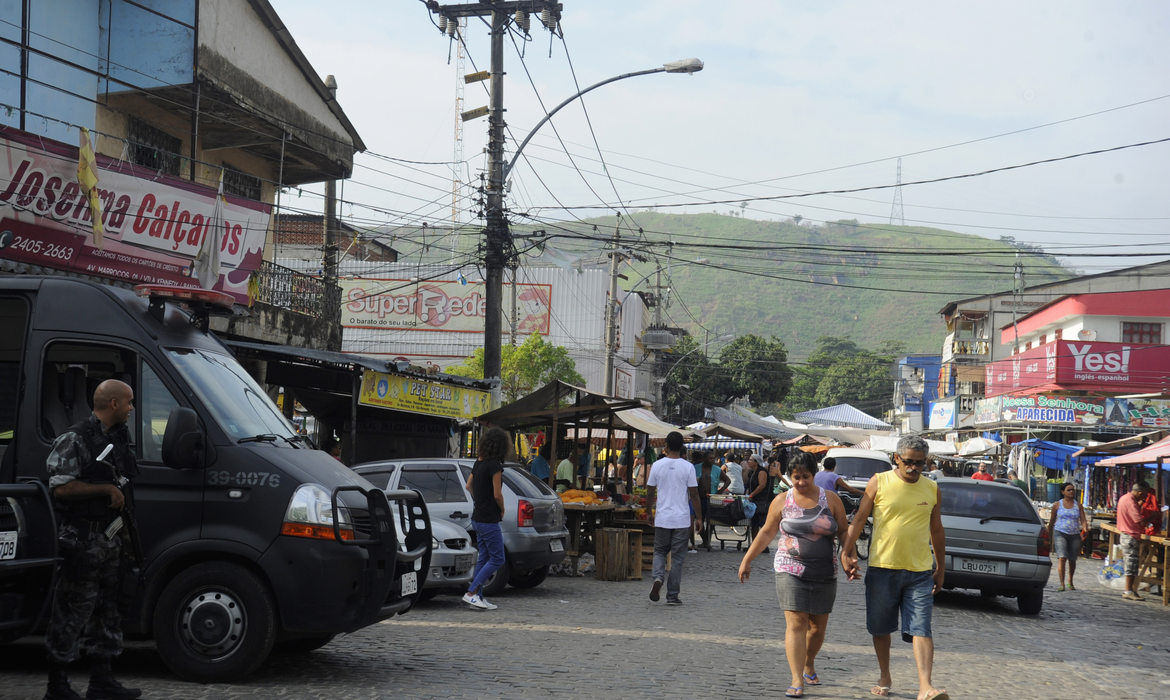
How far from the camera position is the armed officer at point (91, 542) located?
5617mm

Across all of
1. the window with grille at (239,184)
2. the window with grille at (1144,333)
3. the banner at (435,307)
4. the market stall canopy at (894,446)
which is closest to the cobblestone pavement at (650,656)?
the window with grille at (239,184)

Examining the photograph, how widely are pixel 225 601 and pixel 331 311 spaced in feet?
57.3

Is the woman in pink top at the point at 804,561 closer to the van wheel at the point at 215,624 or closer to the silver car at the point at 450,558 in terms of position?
the van wheel at the point at 215,624

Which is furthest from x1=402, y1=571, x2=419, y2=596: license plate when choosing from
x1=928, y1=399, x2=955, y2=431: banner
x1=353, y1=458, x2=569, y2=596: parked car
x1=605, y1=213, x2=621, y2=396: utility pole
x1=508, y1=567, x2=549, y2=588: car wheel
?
x1=928, y1=399, x2=955, y2=431: banner

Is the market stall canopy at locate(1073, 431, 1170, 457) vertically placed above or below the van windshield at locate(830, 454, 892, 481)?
above

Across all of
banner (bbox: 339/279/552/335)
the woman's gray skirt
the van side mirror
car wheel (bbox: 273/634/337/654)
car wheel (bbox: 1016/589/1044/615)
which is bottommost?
car wheel (bbox: 1016/589/1044/615)

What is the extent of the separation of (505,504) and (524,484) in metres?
0.53

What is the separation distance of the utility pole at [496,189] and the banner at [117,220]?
409 cm

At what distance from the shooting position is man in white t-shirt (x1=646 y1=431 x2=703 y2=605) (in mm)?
11844

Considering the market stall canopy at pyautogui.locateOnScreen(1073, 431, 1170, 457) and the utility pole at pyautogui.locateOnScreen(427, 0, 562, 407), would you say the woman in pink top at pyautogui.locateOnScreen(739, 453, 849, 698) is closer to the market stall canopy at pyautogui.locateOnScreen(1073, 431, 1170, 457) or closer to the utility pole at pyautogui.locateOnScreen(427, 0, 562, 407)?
the utility pole at pyautogui.locateOnScreen(427, 0, 562, 407)

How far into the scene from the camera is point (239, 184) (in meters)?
21.5

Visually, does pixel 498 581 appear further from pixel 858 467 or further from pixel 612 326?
pixel 612 326

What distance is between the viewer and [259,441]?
6.96 meters

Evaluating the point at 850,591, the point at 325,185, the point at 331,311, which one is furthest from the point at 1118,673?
the point at 325,185
